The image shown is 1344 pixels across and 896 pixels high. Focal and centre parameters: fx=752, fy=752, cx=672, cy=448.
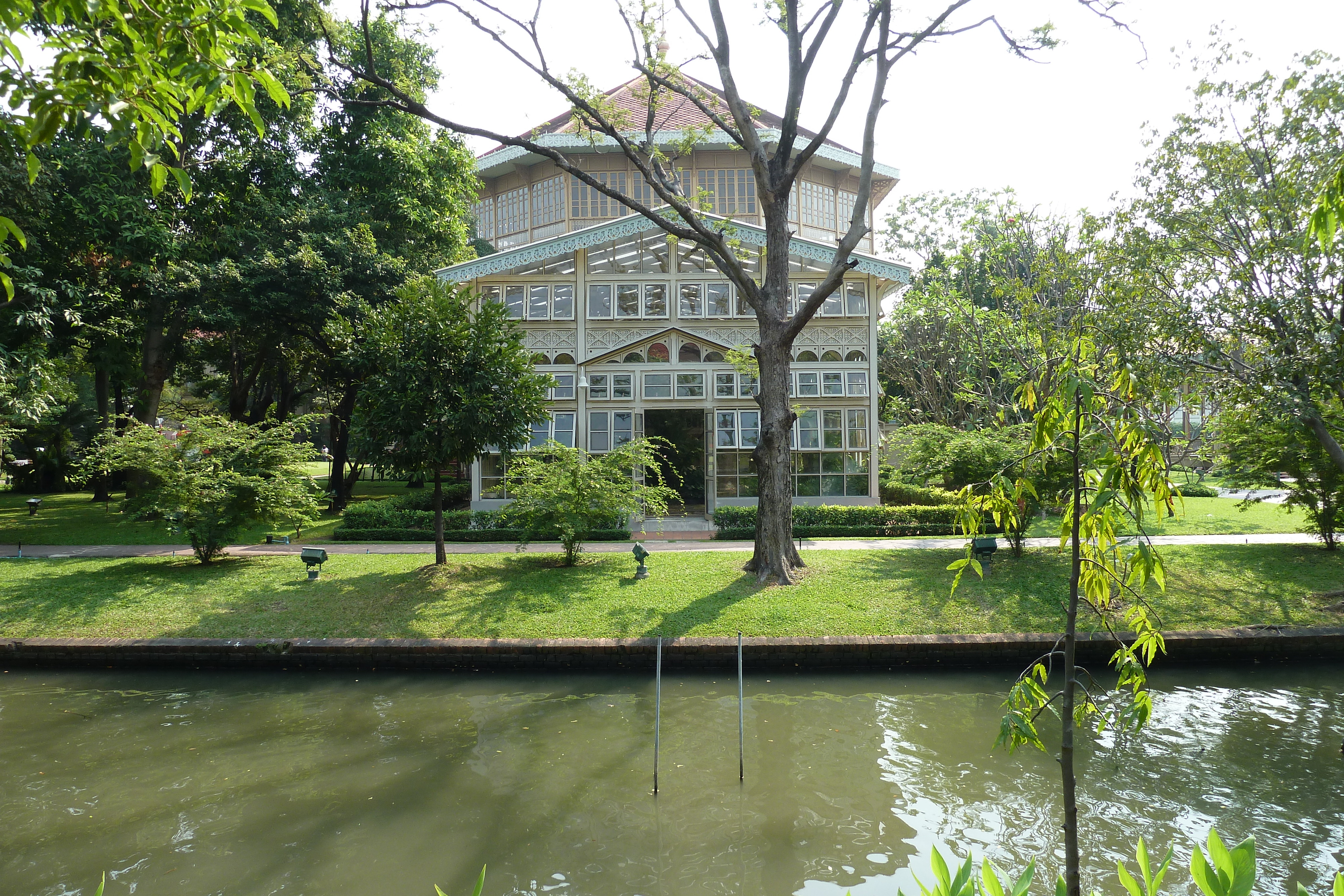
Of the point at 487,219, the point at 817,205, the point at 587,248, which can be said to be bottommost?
the point at 587,248

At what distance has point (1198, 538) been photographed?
594 inches

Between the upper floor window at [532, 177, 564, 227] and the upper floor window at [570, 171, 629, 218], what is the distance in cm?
34

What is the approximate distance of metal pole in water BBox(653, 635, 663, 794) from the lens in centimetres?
597

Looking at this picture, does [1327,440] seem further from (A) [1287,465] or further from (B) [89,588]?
(B) [89,588]

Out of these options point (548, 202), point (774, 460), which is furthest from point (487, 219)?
point (774, 460)

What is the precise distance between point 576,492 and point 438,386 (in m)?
2.75

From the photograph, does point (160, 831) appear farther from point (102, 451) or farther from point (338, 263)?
point (338, 263)

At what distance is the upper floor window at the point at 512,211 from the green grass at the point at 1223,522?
57.2 ft

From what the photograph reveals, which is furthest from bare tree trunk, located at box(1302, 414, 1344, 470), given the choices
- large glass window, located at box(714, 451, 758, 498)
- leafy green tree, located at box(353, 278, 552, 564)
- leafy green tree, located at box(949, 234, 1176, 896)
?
large glass window, located at box(714, 451, 758, 498)

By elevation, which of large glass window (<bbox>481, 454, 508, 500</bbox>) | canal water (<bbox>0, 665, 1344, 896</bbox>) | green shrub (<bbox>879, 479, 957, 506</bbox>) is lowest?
canal water (<bbox>0, 665, 1344, 896</bbox>)

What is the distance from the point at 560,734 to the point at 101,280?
1810cm

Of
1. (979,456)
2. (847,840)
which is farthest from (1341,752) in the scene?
(979,456)

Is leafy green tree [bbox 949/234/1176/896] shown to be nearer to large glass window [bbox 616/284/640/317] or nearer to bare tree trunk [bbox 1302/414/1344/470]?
bare tree trunk [bbox 1302/414/1344/470]

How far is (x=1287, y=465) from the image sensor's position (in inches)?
485
